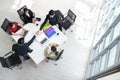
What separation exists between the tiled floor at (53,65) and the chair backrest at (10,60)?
0.33 meters

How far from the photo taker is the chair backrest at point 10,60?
6.91 metres

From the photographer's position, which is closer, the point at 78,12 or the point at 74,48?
the point at 74,48

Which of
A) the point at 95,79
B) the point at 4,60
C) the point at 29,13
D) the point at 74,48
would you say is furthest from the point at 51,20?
the point at 95,79

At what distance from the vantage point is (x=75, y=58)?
7754 millimetres

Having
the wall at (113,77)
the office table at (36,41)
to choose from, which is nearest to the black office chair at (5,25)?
the office table at (36,41)

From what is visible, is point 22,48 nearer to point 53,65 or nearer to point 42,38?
point 42,38

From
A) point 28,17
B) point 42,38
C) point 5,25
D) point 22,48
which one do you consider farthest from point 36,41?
point 5,25

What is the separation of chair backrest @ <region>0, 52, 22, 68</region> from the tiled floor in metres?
0.33

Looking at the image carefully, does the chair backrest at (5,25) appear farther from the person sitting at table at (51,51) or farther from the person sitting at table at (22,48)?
the person sitting at table at (51,51)

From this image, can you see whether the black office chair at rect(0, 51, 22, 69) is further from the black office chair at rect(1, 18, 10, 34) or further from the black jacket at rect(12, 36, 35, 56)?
the black office chair at rect(1, 18, 10, 34)

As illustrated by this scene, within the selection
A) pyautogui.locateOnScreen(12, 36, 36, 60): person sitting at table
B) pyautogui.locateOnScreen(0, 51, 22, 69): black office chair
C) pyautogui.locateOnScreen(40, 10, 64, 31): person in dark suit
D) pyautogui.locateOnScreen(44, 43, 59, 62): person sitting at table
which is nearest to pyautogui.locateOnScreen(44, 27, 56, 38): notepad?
pyautogui.locateOnScreen(40, 10, 64, 31): person in dark suit

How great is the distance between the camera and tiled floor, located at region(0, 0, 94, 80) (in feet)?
23.7

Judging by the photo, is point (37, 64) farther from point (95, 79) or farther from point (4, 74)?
point (95, 79)

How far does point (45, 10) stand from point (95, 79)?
3.51 metres
